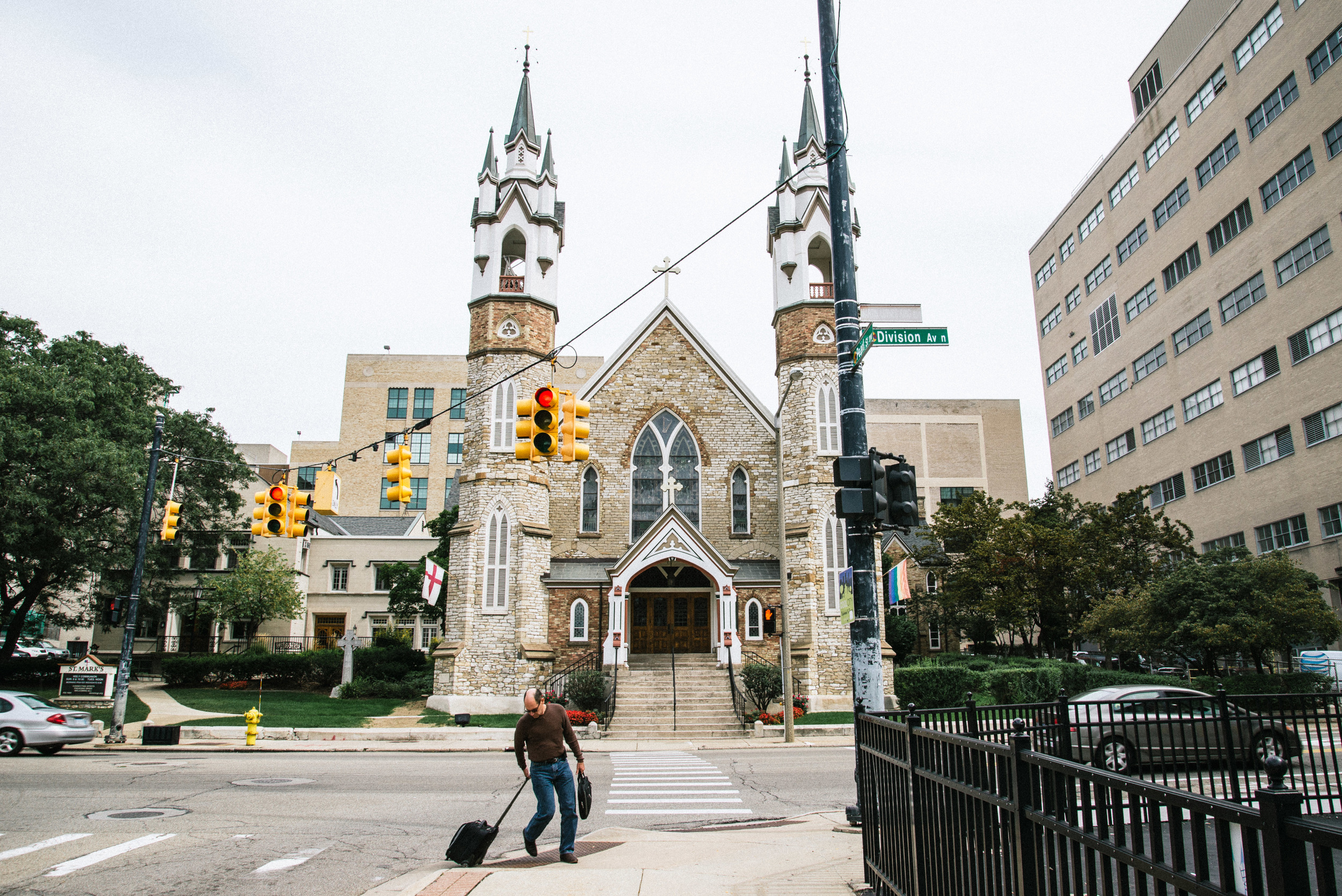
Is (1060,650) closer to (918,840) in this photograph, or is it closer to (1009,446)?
(1009,446)

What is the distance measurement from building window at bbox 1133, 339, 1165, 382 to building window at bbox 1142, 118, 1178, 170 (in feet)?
31.4

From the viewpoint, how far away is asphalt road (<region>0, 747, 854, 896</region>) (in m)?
7.96

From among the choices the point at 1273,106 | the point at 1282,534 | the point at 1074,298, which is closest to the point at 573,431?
the point at 1282,534

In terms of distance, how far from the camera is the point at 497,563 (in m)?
28.1

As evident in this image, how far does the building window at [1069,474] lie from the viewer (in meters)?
55.1

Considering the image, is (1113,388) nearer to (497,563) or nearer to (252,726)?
(497,563)

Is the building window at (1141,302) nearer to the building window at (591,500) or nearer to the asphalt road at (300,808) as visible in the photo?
the building window at (591,500)

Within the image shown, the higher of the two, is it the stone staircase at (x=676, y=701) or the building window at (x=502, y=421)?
the building window at (x=502, y=421)

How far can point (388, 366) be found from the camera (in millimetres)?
73500

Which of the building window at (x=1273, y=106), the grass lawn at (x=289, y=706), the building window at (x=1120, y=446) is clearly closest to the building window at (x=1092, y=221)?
the building window at (x=1120, y=446)

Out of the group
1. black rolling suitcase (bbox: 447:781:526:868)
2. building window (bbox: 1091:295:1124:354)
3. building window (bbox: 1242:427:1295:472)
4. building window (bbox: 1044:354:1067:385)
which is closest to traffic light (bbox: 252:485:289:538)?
black rolling suitcase (bbox: 447:781:526:868)

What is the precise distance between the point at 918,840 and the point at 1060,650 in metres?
53.4

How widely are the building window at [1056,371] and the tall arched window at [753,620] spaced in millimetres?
36982

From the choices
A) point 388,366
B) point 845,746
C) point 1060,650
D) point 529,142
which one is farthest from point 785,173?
point 388,366
